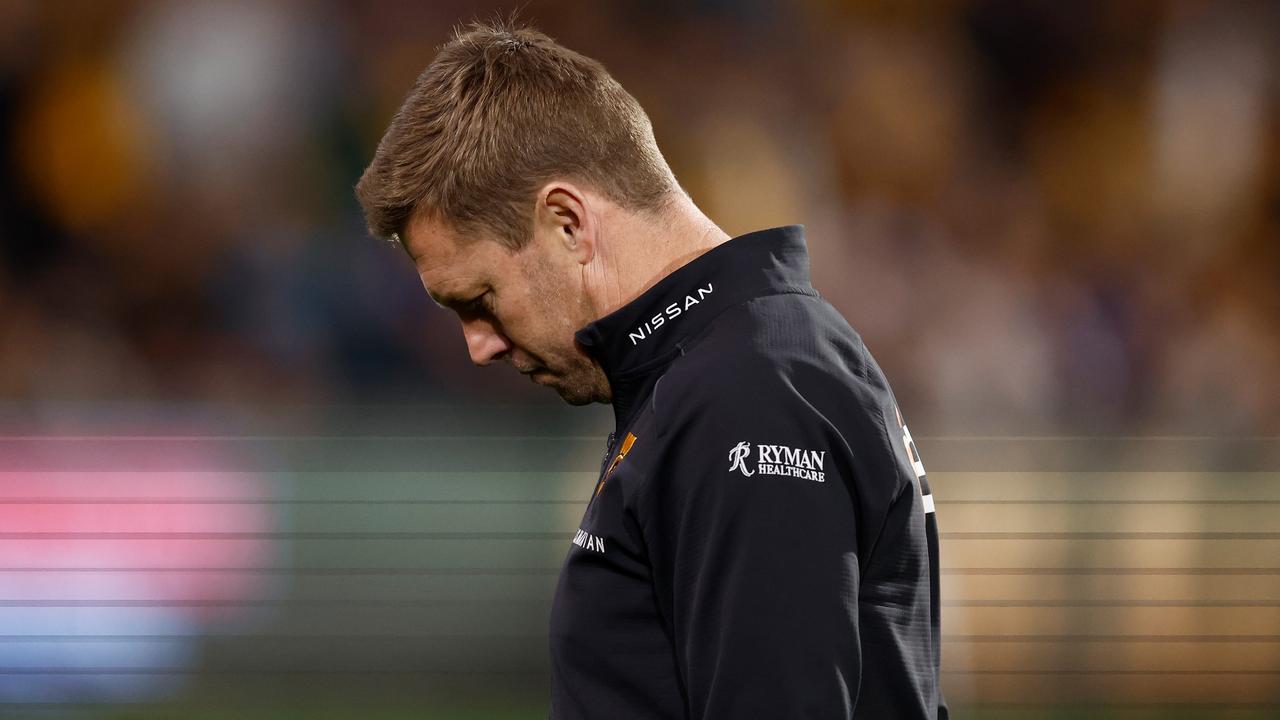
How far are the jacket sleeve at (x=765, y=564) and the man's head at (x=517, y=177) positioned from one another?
1.15 feet

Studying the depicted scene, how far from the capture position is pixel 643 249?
5.20 ft

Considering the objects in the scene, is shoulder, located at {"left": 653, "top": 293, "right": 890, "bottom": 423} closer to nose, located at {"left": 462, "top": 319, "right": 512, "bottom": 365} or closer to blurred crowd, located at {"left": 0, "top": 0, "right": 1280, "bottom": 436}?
nose, located at {"left": 462, "top": 319, "right": 512, "bottom": 365}

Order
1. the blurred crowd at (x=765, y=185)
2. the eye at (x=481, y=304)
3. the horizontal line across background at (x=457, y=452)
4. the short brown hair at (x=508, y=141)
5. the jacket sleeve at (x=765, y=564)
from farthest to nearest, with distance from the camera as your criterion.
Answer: the blurred crowd at (x=765, y=185) → the horizontal line across background at (x=457, y=452) → the eye at (x=481, y=304) → the short brown hair at (x=508, y=141) → the jacket sleeve at (x=765, y=564)

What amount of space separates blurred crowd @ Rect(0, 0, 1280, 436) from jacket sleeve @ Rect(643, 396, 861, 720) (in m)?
3.42

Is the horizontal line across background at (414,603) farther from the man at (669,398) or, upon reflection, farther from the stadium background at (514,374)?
the man at (669,398)

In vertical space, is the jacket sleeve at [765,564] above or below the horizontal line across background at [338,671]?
above

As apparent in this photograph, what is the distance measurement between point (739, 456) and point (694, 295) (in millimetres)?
266

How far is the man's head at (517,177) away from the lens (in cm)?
156

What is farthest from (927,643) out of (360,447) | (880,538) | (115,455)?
(115,455)

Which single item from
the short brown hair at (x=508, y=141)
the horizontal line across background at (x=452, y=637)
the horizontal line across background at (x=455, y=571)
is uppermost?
the short brown hair at (x=508, y=141)

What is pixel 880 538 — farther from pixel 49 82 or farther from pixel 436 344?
pixel 49 82

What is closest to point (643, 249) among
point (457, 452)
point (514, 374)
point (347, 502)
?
point (457, 452)

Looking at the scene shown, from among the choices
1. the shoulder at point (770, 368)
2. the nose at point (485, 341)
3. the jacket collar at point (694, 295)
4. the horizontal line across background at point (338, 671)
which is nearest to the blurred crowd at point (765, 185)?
the horizontal line across background at point (338, 671)

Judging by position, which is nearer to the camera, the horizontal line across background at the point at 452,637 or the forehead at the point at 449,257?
the forehead at the point at 449,257
